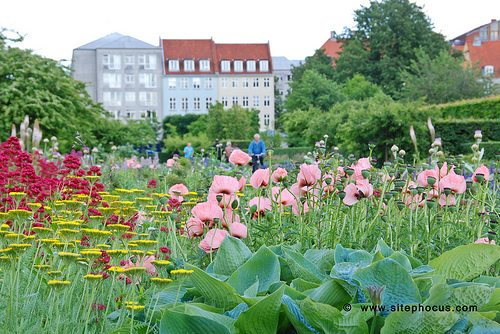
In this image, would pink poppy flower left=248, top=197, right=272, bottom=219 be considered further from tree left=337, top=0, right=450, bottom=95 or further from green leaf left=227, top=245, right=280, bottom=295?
tree left=337, top=0, right=450, bottom=95

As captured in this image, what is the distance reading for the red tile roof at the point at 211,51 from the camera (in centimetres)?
5450

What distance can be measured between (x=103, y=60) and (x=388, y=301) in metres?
55.7

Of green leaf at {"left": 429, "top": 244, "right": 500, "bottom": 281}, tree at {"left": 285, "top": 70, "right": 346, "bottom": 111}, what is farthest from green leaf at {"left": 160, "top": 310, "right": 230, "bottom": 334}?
tree at {"left": 285, "top": 70, "right": 346, "bottom": 111}

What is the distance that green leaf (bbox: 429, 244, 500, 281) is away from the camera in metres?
1.46

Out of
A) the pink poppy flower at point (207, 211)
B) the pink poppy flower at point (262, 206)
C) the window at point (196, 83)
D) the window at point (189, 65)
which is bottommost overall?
the pink poppy flower at point (262, 206)

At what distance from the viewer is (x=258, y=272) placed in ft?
4.73

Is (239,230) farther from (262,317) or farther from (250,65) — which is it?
(250,65)

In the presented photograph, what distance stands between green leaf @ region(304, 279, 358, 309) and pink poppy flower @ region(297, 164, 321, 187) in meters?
1.01

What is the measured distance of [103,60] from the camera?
175ft

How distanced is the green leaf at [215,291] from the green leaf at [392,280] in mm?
322

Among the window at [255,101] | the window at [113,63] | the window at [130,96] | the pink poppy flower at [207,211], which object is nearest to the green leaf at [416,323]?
→ the pink poppy flower at [207,211]

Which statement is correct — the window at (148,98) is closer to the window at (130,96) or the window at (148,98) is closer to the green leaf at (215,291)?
the window at (130,96)

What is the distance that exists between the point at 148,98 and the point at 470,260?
180 ft

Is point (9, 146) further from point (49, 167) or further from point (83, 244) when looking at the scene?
point (83, 244)
